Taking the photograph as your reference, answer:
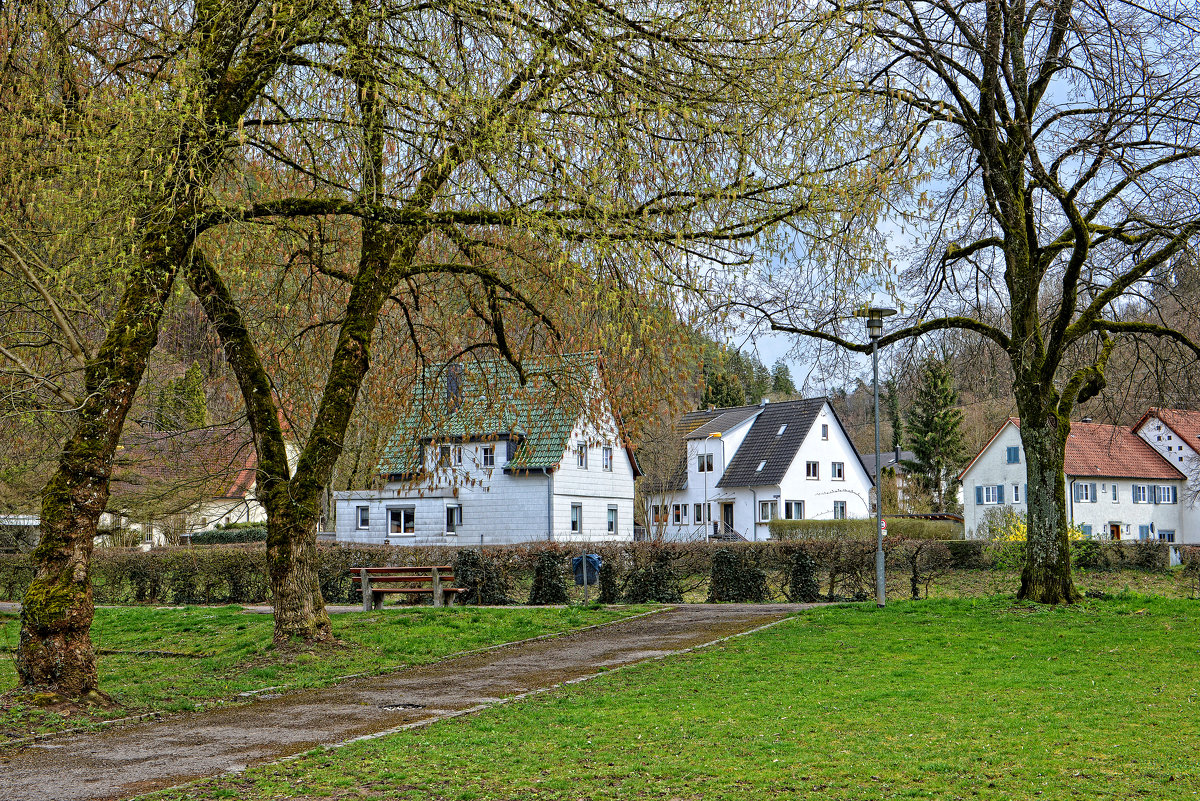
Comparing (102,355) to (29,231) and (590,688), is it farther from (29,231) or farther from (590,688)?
(590,688)

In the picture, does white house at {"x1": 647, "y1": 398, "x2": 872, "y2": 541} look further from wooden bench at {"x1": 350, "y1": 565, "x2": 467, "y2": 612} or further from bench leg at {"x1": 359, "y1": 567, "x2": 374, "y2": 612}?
bench leg at {"x1": 359, "y1": 567, "x2": 374, "y2": 612}

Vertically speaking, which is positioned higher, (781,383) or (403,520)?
(781,383)

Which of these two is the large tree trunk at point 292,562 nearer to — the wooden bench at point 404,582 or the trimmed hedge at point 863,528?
the wooden bench at point 404,582

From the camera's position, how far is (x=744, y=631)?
50.1 feet

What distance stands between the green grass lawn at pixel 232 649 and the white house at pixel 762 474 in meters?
38.4

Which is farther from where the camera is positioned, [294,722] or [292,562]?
[292,562]

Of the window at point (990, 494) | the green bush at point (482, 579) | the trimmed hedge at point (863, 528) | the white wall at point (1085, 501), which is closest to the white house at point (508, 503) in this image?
the green bush at point (482, 579)

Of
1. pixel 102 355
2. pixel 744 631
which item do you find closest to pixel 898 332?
pixel 744 631

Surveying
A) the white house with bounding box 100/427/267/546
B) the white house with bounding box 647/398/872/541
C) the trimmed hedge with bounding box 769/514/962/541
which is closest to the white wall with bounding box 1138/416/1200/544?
the white house with bounding box 647/398/872/541

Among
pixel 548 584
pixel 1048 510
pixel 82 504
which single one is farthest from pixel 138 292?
pixel 1048 510

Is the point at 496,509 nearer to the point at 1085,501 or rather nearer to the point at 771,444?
the point at 771,444

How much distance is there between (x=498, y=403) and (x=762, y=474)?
4509 centimetres

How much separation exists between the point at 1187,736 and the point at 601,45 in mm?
7200

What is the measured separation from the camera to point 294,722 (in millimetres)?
8875
